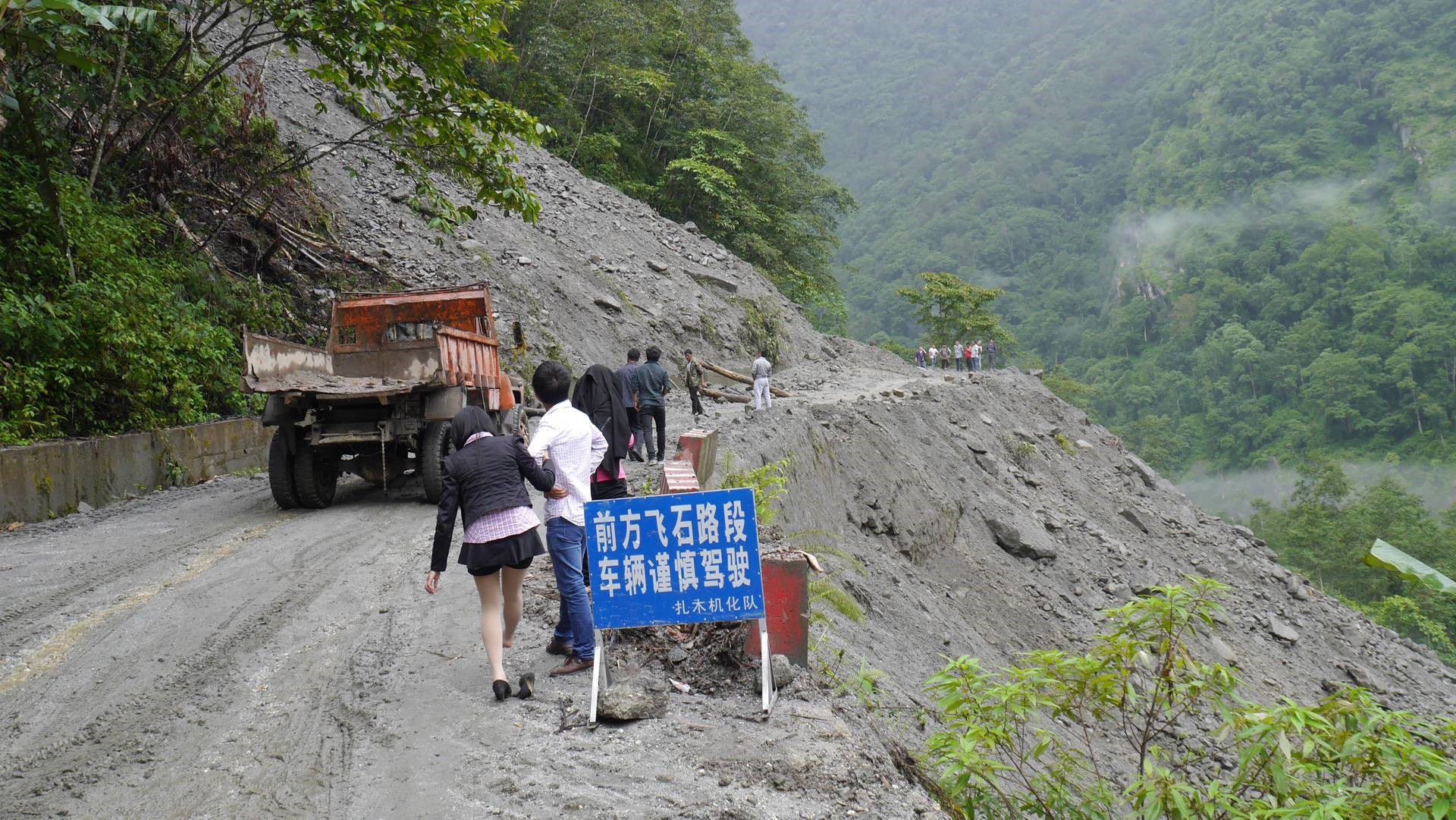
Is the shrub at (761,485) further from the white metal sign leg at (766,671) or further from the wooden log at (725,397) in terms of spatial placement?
the wooden log at (725,397)

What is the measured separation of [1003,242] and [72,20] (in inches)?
4540

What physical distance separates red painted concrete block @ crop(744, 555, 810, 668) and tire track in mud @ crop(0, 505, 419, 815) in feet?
7.00

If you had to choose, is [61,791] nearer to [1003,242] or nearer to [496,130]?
[496,130]

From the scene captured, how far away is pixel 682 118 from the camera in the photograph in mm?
37156

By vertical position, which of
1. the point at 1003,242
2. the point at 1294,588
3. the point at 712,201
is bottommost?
the point at 1294,588

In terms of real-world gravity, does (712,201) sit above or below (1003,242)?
below

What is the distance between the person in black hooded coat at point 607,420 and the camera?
5.56 meters

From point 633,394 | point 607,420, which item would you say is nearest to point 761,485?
point 607,420

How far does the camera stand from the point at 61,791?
3729 millimetres

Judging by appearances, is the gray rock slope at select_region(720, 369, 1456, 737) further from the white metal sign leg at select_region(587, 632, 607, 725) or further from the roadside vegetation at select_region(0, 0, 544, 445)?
the roadside vegetation at select_region(0, 0, 544, 445)

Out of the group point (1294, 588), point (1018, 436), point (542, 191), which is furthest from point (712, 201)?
point (1294, 588)

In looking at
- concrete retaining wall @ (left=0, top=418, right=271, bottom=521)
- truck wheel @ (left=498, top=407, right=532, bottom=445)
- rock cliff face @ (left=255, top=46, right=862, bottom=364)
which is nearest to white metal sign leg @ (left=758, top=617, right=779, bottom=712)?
truck wheel @ (left=498, top=407, right=532, bottom=445)

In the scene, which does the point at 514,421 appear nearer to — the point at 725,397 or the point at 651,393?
the point at 651,393

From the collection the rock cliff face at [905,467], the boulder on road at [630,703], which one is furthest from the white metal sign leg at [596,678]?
the rock cliff face at [905,467]
